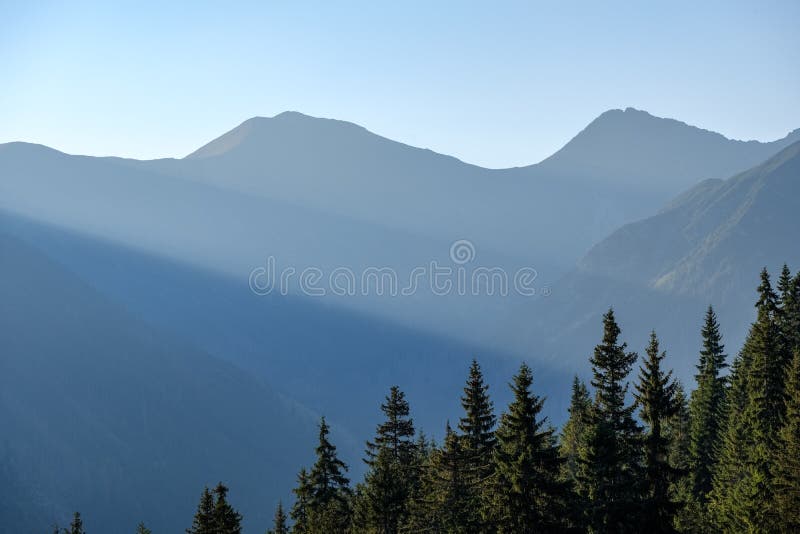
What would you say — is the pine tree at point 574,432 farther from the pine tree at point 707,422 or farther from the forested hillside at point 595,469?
the forested hillside at point 595,469

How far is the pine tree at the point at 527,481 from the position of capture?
3747 centimetres

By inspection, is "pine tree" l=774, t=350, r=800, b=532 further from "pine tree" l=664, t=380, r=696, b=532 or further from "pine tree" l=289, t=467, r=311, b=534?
"pine tree" l=289, t=467, r=311, b=534

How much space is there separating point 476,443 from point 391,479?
7.53m

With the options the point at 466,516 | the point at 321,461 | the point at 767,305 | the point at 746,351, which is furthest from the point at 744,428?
the point at 321,461

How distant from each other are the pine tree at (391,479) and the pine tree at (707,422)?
20302 mm

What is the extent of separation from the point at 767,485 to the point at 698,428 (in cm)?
2329

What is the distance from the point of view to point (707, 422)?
66.2 meters

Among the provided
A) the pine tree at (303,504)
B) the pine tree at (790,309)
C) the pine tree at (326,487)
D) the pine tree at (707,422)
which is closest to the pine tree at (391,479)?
the pine tree at (326,487)

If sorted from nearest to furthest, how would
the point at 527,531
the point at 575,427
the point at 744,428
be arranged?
the point at 527,531, the point at 744,428, the point at 575,427

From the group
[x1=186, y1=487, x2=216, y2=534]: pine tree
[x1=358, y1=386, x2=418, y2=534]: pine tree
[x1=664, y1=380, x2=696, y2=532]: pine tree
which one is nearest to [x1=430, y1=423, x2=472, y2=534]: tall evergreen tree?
[x1=358, y1=386, x2=418, y2=534]: pine tree

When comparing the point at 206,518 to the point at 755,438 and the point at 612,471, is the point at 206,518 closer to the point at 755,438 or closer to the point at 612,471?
the point at 612,471

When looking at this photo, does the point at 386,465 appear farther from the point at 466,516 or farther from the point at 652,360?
the point at 652,360

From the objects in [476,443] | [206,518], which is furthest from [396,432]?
[206,518]

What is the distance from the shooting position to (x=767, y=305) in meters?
59.2
